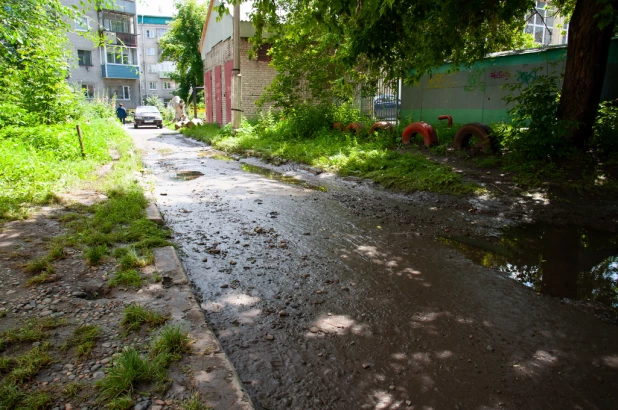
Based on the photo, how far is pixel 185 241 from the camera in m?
5.44

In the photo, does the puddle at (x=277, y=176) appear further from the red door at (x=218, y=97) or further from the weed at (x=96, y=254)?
the red door at (x=218, y=97)

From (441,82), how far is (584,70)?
7.29 m

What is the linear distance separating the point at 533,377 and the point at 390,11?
620 centimetres

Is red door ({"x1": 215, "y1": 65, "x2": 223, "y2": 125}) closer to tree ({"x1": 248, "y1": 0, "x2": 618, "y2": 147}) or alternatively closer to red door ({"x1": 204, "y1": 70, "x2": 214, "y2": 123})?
red door ({"x1": 204, "y1": 70, "x2": 214, "y2": 123})

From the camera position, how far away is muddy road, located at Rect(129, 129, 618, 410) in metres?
2.69

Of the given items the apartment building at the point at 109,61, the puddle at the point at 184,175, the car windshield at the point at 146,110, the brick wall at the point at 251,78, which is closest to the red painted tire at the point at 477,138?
the puddle at the point at 184,175

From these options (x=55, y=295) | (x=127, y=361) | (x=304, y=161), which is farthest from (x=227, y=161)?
(x=127, y=361)

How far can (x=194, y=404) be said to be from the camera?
2.23m

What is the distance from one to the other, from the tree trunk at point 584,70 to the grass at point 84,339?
27.6 ft

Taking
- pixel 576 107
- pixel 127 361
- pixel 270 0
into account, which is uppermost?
pixel 270 0

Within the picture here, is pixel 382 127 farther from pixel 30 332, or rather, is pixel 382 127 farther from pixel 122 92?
pixel 122 92

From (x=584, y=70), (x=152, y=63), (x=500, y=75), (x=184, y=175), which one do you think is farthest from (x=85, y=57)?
(x=584, y=70)

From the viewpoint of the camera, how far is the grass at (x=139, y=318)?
10.1ft

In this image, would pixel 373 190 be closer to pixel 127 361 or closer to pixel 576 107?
pixel 576 107
